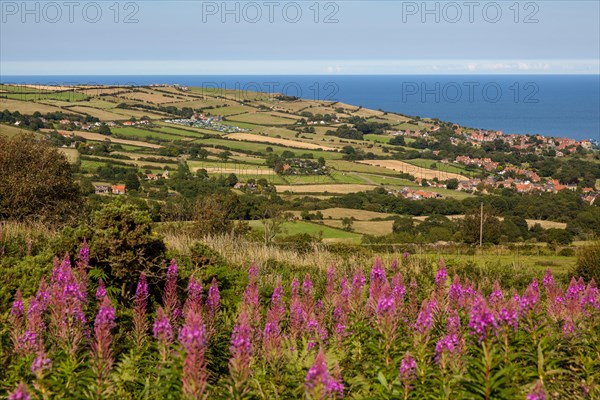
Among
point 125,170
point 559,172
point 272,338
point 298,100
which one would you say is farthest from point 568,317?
point 298,100

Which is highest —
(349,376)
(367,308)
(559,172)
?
(367,308)

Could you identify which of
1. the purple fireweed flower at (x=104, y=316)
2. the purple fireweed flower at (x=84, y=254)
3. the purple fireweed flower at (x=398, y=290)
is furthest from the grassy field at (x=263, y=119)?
the purple fireweed flower at (x=104, y=316)

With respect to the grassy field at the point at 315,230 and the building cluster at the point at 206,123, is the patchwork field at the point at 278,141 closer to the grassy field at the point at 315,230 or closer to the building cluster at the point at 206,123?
the building cluster at the point at 206,123

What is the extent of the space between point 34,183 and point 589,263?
56.9 ft

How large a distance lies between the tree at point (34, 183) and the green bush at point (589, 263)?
15.7 meters

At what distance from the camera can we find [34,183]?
65.5 feet

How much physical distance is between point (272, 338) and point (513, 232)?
48803 mm

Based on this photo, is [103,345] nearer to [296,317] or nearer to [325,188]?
[296,317]

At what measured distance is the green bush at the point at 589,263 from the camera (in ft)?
66.8

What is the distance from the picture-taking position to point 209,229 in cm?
2403

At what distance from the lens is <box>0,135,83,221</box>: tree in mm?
18844

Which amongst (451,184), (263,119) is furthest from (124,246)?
(263,119)

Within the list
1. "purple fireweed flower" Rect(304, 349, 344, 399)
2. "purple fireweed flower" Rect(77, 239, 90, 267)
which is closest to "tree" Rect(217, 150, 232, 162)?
"purple fireweed flower" Rect(77, 239, 90, 267)

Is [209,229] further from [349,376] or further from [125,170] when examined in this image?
[125,170]
